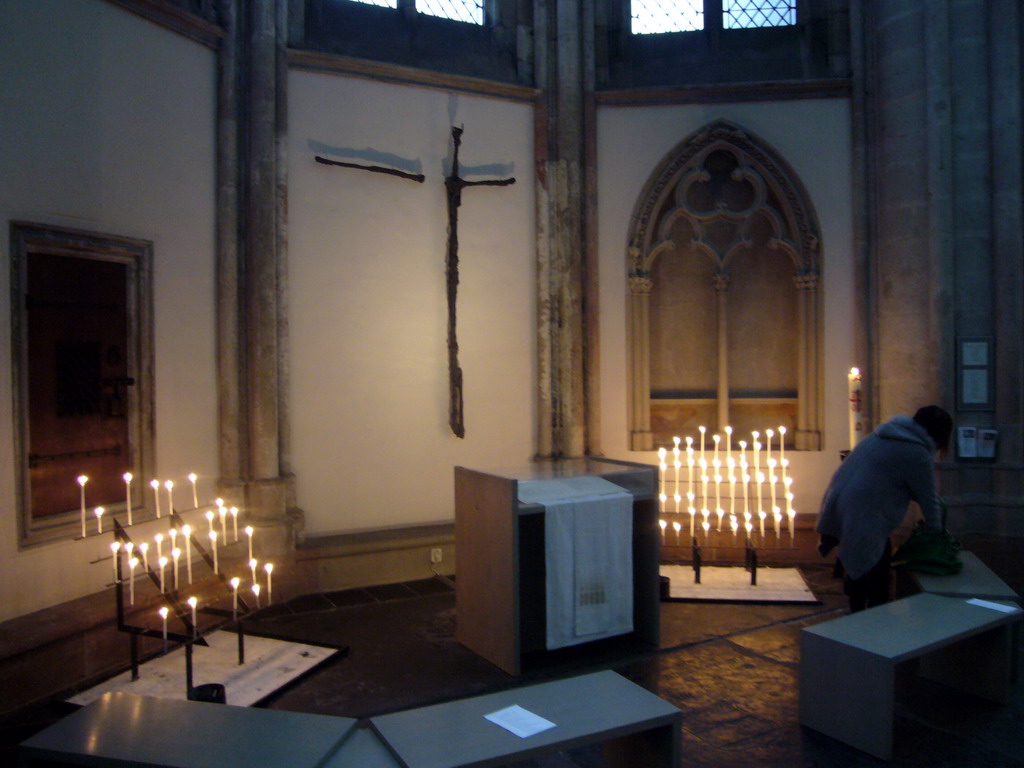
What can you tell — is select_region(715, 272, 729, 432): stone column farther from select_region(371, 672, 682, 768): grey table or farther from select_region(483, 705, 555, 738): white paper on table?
select_region(483, 705, 555, 738): white paper on table

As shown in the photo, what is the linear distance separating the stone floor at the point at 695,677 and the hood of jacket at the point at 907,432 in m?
1.18

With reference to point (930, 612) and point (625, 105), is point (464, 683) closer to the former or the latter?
point (930, 612)

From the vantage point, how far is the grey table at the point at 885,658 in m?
3.32

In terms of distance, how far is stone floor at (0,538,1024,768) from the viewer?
3.42 m

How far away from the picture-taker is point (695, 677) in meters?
A: 4.23

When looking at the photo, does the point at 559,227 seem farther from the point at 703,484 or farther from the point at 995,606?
the point at 995,606

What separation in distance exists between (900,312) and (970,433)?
3.30 feet

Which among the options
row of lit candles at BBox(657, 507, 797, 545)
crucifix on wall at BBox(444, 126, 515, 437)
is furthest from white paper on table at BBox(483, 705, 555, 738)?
crucifix on wall at BBox(444, 126, 515, 437)

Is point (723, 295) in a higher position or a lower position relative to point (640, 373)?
higher

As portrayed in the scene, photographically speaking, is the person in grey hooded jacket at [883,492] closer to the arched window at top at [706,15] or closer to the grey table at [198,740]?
the grey table at [198,740]

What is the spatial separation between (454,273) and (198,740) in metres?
4.53

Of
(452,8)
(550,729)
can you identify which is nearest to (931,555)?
(550,729)

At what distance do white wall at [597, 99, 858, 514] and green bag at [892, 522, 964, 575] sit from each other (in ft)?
7.53

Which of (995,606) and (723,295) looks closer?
(995,606)
